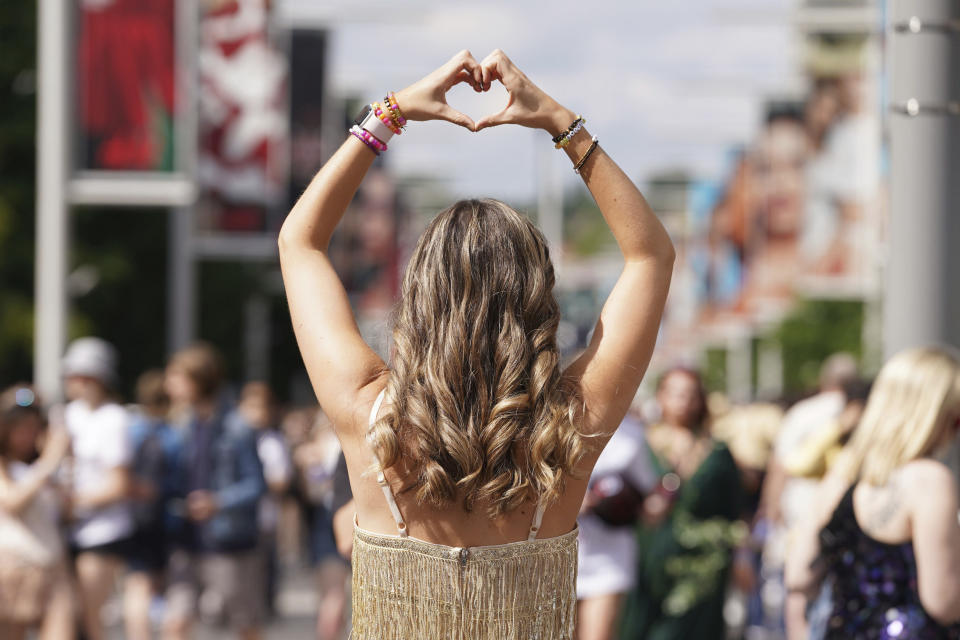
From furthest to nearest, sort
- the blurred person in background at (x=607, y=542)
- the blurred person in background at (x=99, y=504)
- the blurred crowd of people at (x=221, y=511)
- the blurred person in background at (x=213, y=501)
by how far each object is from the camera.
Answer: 1. the blurred person in background at (x=213, y=501)
2. the blurred person in background at (x=99, y=504)
3. the blurred crowd of people at (x=221, y=511)
4. the blurred person in background at (x=607, y=542)

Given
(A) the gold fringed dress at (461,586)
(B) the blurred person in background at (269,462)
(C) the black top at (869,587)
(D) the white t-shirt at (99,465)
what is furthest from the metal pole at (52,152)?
(A) the gold fringed dress at (461,586)

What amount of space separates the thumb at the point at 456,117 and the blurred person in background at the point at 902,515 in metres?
2.13

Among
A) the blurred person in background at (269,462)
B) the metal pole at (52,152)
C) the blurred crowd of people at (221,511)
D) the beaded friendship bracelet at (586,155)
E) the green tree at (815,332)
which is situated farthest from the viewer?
the green tree at (815,332)

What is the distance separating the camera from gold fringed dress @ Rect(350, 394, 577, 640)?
301cm

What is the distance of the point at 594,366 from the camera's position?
3.04m

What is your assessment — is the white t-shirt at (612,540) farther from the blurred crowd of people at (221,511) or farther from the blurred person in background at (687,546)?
the blurred person in background at (687,546)

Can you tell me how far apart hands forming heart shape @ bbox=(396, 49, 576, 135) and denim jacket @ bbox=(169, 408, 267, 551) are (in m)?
6.55

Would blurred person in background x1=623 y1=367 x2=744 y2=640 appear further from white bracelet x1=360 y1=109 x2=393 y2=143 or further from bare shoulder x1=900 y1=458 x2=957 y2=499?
white bracelet x1=360 y1=109 x2=393 y2=143

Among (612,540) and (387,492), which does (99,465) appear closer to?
(612,540)

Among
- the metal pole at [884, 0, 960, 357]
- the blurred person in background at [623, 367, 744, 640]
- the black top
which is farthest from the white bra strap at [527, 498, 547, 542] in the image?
the blurred person in background at [623, 367, 744, 640]

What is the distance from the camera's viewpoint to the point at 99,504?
8.56 meters

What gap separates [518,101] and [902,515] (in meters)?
2.15

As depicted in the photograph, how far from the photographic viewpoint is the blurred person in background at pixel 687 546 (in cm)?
827

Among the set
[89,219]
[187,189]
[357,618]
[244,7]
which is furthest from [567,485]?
[89,219]
